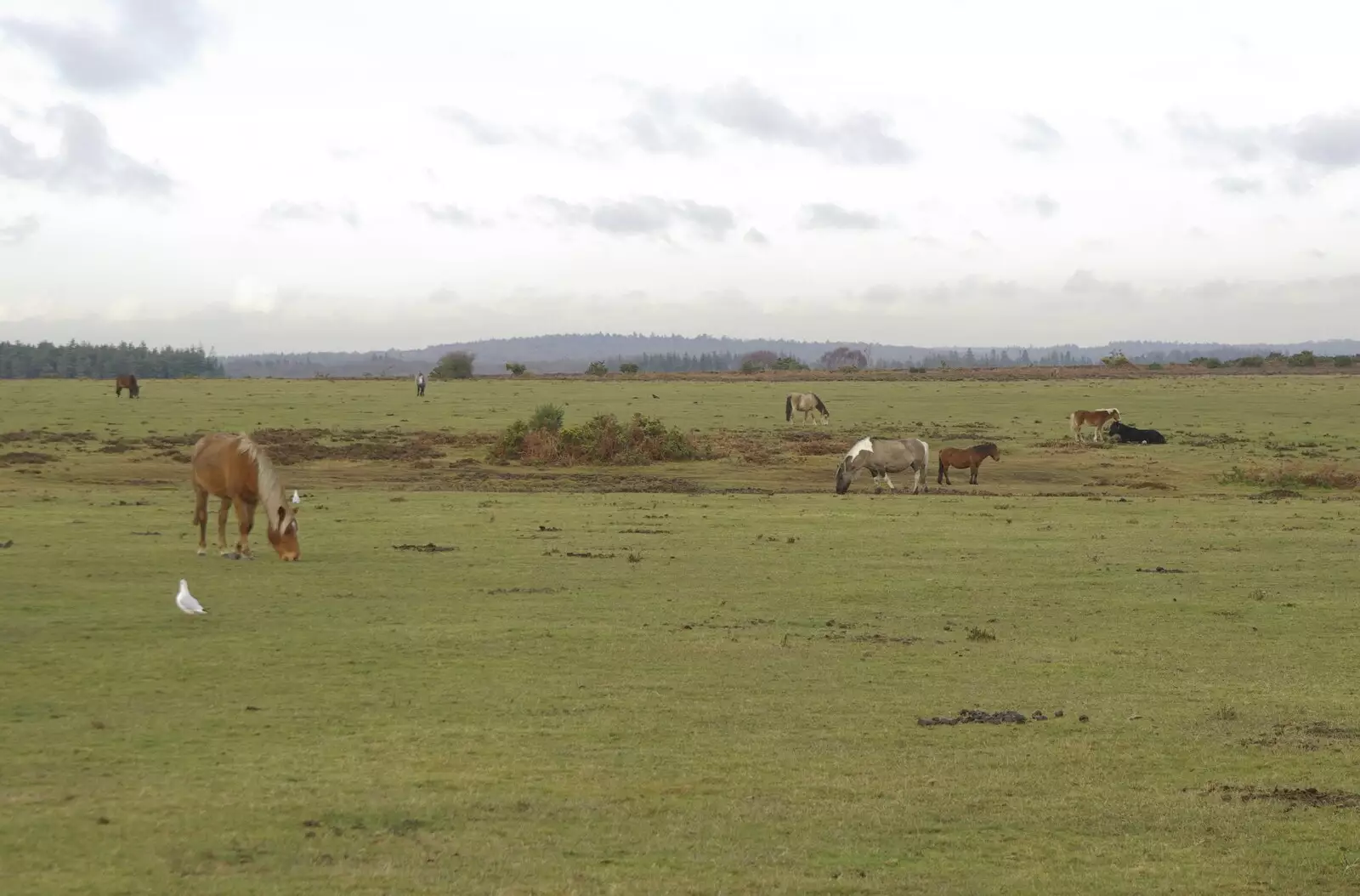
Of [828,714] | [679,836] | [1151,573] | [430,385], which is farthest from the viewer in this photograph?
[430,385]

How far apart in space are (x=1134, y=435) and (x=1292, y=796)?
3469 centimetres

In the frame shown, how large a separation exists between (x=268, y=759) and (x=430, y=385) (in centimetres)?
6836

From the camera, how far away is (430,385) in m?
77.0

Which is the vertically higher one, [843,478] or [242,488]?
[242,488]

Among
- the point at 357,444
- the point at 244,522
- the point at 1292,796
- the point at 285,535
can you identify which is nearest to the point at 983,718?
the point at 1292,796

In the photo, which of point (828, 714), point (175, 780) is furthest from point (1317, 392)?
point (175, 780)

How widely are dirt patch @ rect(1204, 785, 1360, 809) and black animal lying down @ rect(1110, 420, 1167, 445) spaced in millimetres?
34372

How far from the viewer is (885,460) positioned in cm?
3262

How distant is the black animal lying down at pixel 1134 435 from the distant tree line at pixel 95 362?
11366 cm

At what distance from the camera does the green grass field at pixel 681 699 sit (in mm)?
7895

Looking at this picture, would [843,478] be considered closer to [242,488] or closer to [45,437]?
[242,488]

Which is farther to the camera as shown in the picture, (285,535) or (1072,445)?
(1072,445)

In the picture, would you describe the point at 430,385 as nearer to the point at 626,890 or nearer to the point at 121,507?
the point at 121,507

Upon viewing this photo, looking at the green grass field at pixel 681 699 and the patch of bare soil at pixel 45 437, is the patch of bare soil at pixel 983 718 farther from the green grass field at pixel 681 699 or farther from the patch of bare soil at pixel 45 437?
the patch of bare soil at pixel 45 437
